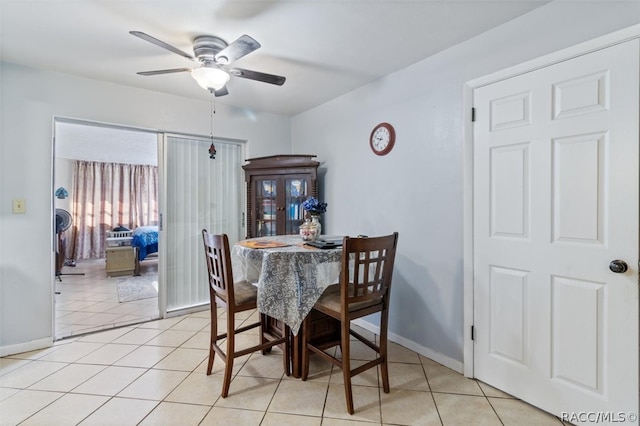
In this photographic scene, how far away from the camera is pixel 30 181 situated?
250 centimetres

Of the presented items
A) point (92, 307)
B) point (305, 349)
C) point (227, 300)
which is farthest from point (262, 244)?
point (92, 307)

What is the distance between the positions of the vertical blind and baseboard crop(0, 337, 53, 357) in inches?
38.4

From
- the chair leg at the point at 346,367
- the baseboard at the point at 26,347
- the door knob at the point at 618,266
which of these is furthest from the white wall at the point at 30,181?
the door knob at the point at 618,266

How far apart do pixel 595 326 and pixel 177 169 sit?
12.1 feet

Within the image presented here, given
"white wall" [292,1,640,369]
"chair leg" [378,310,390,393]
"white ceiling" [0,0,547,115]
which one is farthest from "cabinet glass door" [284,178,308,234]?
"chair leg" [378,310,390,393]

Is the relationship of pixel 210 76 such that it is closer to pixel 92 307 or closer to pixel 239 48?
pixel 239 48

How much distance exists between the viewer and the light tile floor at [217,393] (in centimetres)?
168

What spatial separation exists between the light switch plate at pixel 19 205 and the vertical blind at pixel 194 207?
3.54 feet

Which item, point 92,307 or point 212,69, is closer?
point 212,69

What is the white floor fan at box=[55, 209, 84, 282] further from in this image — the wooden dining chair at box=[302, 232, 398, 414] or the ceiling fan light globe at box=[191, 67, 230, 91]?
the wooden dining chair at box=[302, 232, 398, 414]

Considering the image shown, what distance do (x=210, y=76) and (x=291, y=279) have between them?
145 centimetres

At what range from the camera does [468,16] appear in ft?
5.98

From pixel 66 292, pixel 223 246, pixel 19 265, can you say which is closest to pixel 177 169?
pixel 19 265

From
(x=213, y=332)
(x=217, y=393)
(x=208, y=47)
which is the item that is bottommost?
(x=217, y=393)
